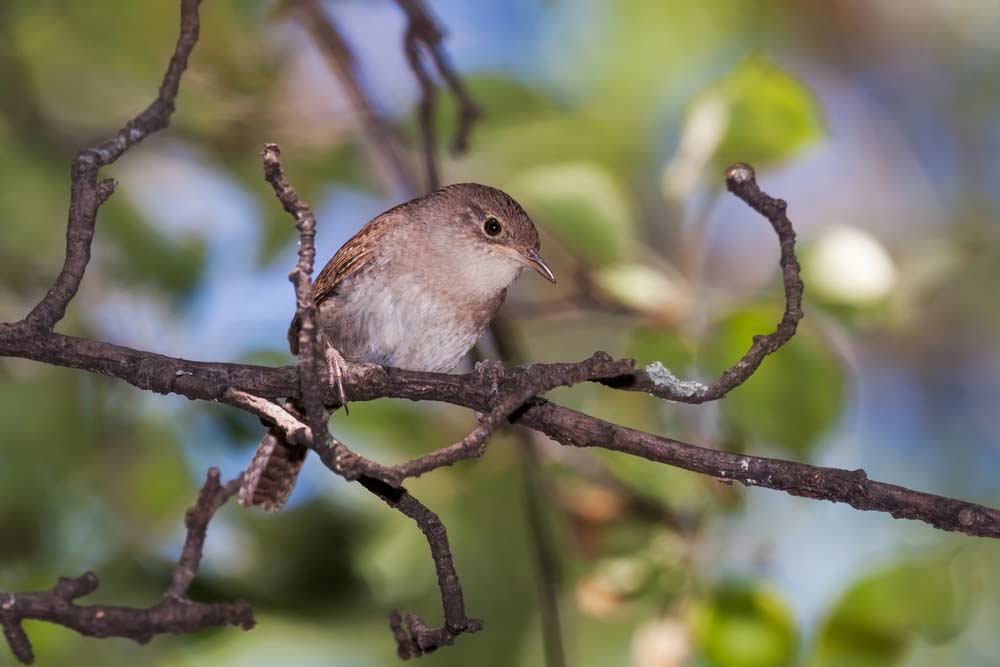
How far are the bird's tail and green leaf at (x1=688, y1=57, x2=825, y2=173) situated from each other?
1576 millimetres

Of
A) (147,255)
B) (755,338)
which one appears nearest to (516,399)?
(755,338)

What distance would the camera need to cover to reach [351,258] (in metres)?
3.74

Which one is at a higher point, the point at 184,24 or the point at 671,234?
the point at 671,234

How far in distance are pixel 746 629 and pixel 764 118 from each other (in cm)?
149

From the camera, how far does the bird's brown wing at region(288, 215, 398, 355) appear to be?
12.1ft

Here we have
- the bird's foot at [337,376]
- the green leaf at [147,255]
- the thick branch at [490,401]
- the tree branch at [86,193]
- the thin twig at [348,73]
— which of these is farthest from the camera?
the green leaf at [147,255]

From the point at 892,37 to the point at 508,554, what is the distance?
4429 millimetres

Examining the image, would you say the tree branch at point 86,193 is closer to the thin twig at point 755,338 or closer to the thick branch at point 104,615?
the thick branch at point 104,615

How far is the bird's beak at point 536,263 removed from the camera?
3785 millimetres

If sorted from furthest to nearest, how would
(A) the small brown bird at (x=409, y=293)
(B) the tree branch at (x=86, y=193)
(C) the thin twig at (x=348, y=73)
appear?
(C) the thin twig at (x=348, y=73), (A) the small brown bird at (x=409, y=293), (B) the tree branch at (x=86, y=193)

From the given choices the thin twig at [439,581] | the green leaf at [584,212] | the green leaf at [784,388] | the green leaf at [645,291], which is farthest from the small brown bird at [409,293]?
the thin twig at [439,581]

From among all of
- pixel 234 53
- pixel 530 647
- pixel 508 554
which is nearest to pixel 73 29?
pixel 234 53

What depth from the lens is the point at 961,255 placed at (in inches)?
136

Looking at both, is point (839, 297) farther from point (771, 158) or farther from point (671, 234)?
point (671, 234)
